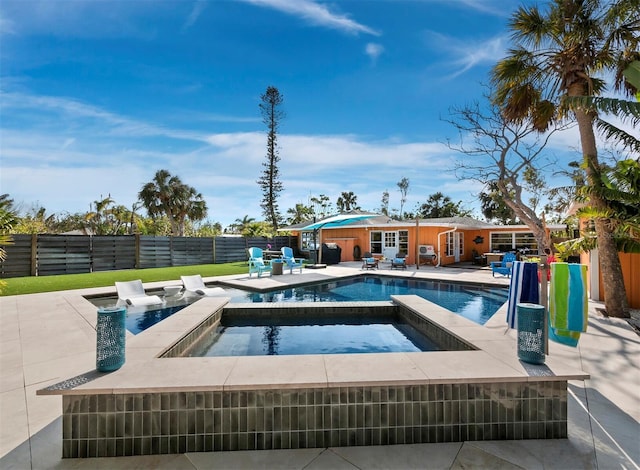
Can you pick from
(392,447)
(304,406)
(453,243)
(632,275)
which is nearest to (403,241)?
(453,243)

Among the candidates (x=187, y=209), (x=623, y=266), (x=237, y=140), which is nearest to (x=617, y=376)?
(x=623, y=266)

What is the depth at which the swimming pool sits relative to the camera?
7488mm

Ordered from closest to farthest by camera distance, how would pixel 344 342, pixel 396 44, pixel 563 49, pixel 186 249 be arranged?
pixel 344 342, pixel 563 49, pixel 396 44, pixel 186 249

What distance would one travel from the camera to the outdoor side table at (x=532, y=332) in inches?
119

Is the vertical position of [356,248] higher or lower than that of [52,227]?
lower

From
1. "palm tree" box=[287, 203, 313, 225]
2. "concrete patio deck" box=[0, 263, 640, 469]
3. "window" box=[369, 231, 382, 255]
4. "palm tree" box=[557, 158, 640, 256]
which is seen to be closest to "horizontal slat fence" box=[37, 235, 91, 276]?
"concrete patio deck" box=[0, 263, 640, 469]

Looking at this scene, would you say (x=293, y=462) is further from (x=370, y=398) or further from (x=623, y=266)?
(x=623, y=266)

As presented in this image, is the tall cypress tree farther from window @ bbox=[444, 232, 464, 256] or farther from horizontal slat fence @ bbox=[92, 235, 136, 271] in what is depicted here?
window @ bbox=[444, 232, 464, 256]

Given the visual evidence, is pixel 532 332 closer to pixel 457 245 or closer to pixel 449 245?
pixel 449 245

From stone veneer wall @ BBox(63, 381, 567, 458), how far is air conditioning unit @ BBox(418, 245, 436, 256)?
15.6 meters

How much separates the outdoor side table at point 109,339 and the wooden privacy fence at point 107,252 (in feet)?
45.5

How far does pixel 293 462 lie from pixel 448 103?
13955 mm

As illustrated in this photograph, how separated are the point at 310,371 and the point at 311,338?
9.72ft

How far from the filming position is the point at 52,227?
3544 centimetres
